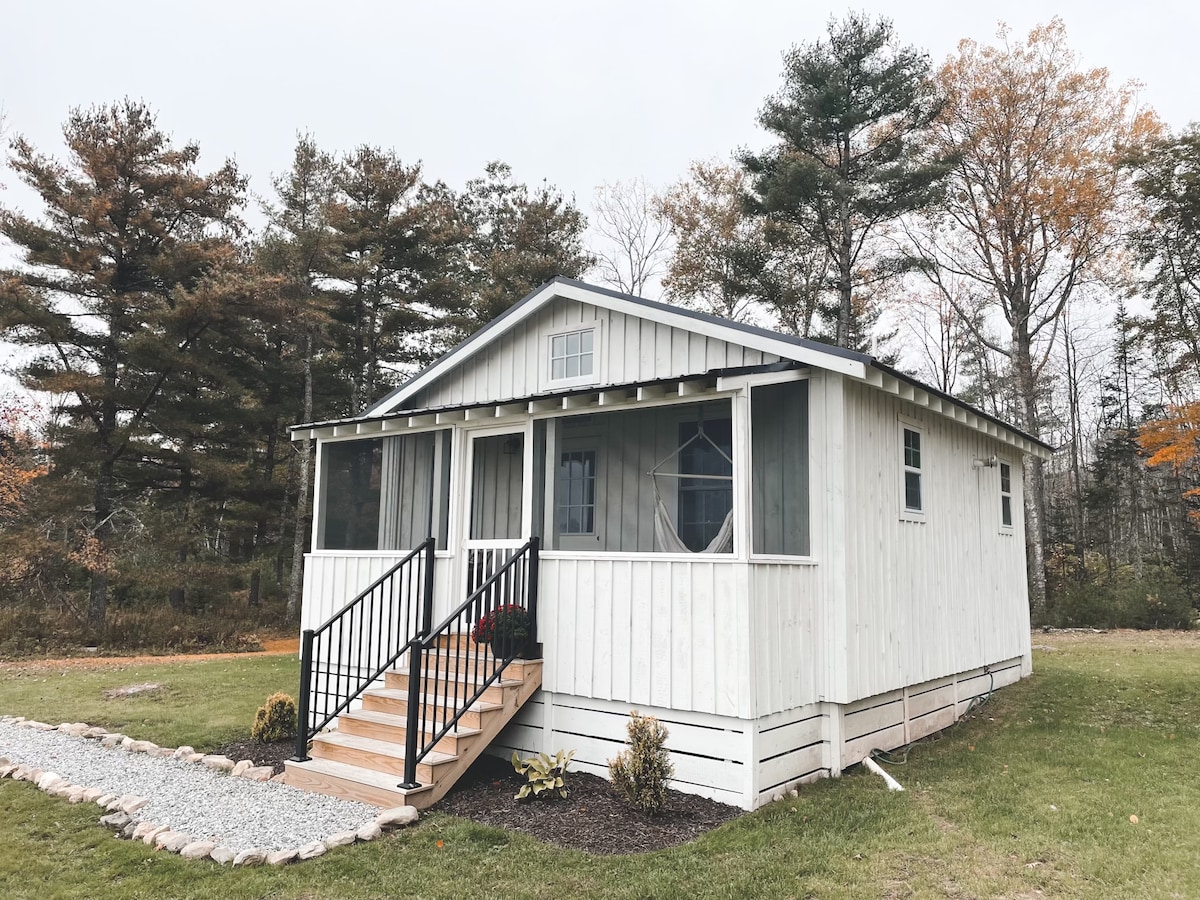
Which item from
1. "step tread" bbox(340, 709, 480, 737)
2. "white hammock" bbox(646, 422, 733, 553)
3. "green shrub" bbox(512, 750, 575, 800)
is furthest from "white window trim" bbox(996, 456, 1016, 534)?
"step tread" bbox(340, 709, 480, 737)

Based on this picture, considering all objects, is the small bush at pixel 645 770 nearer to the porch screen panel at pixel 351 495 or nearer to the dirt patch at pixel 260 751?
the dirt patch at pixel 260 751

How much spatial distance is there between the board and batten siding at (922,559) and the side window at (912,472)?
9cm

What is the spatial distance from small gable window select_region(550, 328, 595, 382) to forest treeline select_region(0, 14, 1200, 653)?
11713 mm

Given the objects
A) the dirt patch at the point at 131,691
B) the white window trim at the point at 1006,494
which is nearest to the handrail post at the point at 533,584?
the white window trim at the point at 1006,494

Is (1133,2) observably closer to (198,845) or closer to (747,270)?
(747,270)

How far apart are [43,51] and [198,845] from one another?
2170 centimetres

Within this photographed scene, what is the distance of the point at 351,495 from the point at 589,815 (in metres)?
4.88

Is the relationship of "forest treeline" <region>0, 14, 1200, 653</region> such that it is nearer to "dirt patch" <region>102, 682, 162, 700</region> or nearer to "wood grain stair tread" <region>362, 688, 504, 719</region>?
"dirt patch" <region>102, 682, 162, 700</region>

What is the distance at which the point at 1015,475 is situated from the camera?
10.8 m

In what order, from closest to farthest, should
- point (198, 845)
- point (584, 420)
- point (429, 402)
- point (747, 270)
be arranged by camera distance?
point (198, 845), point (584, 420), point (429, 402), point (747, 270)

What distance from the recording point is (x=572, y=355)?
8.28 m

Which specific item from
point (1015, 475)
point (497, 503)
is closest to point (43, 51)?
point (497, 503)

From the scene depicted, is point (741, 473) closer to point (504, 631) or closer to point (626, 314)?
point (504, 631)

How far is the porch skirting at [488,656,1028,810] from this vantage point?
18.9ft
